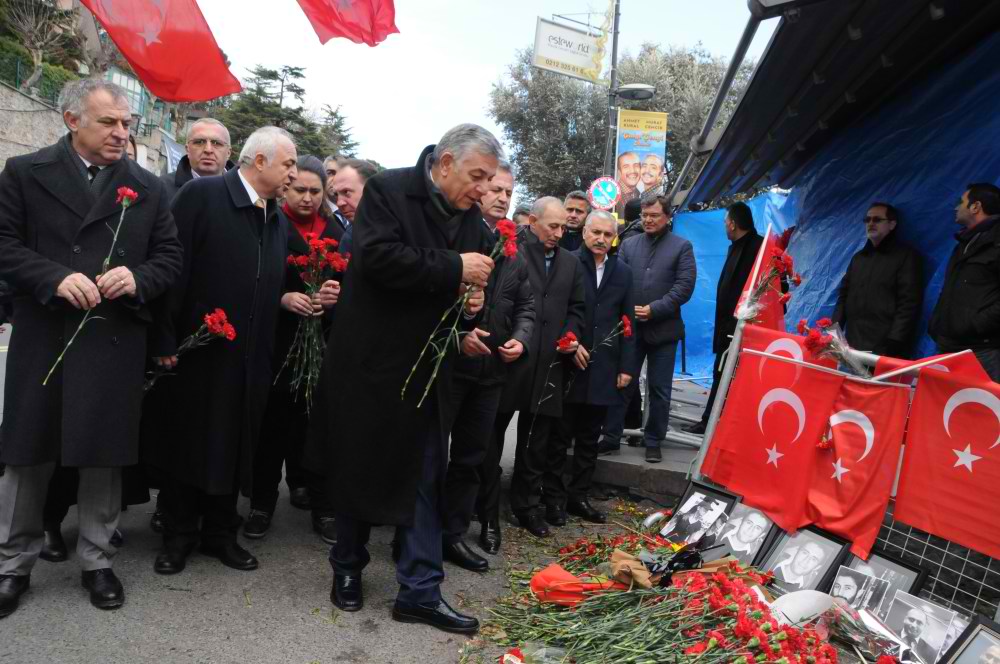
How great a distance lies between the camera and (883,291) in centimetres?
584

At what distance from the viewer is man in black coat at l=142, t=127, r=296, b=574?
3.99 meters

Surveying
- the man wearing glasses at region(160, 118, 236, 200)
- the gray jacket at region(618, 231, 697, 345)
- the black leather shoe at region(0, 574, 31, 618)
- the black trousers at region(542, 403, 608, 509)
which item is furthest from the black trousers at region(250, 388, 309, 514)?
the gray jacket at region(618, 231, 697, 345)

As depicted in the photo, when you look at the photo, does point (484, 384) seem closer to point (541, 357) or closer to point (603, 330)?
point (541, 357)

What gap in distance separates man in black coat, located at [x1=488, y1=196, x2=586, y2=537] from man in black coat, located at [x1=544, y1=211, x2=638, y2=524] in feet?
0.52

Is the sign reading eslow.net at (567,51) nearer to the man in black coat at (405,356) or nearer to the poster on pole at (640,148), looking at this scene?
the poster on pole at (640,148)

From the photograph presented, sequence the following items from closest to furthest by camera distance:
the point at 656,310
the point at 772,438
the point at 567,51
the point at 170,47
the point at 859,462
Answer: the point at 859,462 < the point at 772,438 < the point at 170,47 < the point at 656,310 < the point at 567,51

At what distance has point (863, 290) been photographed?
19.7 ft

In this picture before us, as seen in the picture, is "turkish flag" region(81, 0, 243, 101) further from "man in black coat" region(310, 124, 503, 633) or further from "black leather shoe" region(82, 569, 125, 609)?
"black leather shoe" region(82, 569, 125, 609)

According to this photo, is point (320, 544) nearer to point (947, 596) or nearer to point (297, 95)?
point (947, 596)

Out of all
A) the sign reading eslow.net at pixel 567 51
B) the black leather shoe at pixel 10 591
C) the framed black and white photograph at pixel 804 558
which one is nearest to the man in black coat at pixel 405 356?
the black leather shoe at pixel 10 591

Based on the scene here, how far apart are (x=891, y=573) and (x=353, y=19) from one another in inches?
220

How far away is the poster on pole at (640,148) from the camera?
17.3 m

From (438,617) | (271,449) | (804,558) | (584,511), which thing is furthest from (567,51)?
(438,617)

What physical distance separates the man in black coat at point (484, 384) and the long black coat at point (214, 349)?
1.09m
